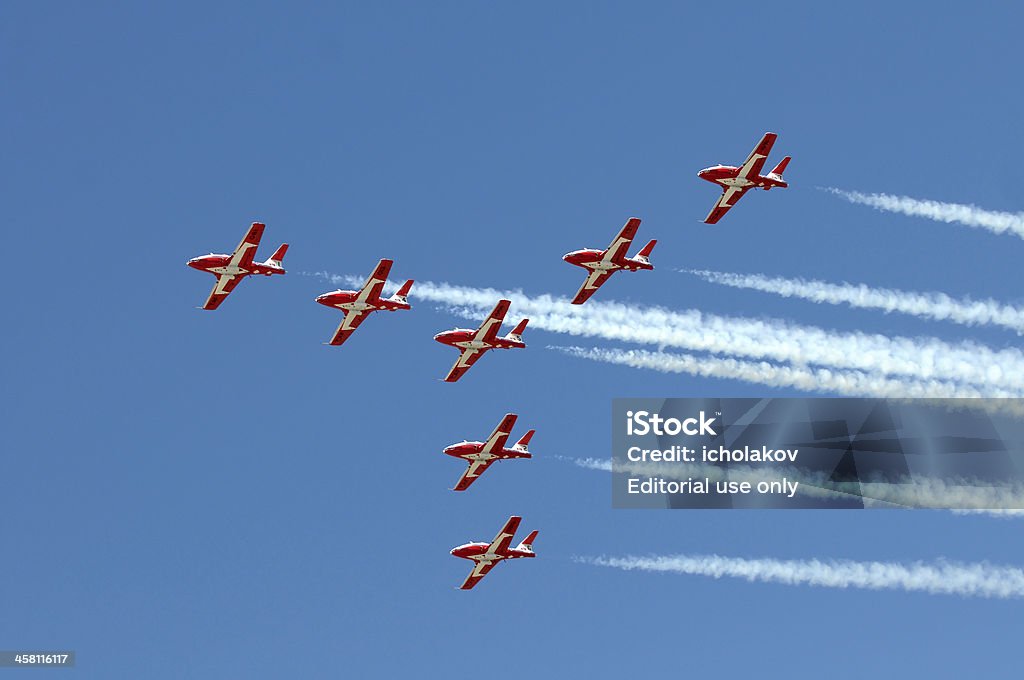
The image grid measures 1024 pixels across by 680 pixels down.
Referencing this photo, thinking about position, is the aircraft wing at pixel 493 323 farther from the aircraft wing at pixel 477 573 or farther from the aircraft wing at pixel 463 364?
the aircraft wing at pixel 477 573

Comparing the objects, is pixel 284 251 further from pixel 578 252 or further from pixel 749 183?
pixel 749 183

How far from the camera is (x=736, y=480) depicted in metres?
119

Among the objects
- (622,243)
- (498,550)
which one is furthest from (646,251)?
(498,550)

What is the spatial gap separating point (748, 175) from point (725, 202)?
270cm

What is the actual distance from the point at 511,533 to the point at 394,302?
16.1m

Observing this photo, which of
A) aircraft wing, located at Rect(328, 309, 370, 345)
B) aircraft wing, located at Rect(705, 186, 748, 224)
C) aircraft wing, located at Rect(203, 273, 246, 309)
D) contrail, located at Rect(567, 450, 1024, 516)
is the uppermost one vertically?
aircraft wing, located at Rect(705, 186, 748, 224)

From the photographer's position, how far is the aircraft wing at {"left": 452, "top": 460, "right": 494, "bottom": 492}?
125938mm

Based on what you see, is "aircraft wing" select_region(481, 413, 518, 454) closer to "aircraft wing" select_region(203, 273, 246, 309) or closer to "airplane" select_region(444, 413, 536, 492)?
"airplane" select_region(444, 413, 536, 492)

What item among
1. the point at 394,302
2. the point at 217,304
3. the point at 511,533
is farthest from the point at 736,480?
the point at 217,304

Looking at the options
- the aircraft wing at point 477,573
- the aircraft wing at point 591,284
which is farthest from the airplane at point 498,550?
the aircraft wing at point 591,284

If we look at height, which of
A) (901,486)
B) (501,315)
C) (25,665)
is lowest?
(25,665)

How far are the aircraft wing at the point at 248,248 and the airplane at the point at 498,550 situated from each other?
72.2 feet

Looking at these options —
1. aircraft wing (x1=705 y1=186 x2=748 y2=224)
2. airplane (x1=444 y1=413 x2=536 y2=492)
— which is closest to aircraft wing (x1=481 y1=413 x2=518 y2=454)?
airplane (x1=444 y1=413 x2=536 y2=492)

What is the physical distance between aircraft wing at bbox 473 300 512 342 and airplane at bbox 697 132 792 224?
14.0m
